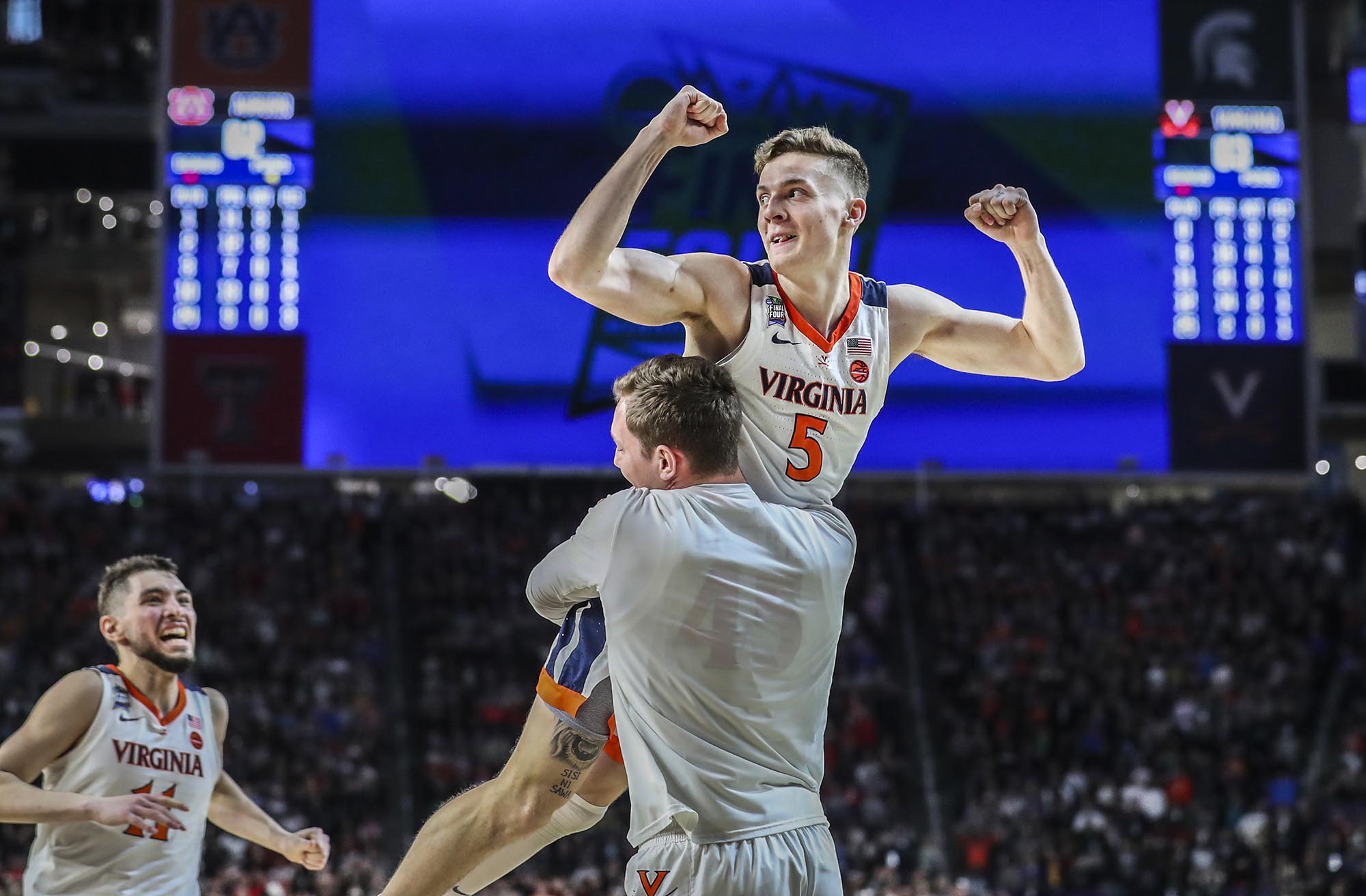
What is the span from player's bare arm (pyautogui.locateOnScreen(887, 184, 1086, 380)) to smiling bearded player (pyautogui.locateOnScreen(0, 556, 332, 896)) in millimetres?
3078

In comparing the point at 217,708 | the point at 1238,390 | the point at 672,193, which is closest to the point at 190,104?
the point at 672,193

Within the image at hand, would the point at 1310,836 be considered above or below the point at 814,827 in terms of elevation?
below

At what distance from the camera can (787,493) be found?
16.3 feet

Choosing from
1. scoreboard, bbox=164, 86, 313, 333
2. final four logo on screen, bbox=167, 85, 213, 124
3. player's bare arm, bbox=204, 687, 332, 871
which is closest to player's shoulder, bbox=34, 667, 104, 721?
player's bare arm, bbox=204, 687, 332, 871

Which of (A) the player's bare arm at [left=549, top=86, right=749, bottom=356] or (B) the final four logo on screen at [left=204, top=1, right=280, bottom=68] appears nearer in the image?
(A) the player's bare arm at [left=549, top=86, right=749, bottom=356]

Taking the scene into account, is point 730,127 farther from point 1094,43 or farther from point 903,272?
point 1094,43

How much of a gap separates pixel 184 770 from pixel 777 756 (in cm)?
353

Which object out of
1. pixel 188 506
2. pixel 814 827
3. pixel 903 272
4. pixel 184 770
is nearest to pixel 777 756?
Result: pixel 814 827

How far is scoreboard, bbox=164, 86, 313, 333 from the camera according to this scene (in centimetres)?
2136

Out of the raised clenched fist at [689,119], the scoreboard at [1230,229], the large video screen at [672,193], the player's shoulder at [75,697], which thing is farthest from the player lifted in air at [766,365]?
the scoreboard at [1230,229]

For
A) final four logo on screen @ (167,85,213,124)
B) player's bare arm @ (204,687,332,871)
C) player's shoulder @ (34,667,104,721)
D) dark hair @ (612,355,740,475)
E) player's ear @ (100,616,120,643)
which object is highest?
final four logo on screen @ (167,85,213,124)

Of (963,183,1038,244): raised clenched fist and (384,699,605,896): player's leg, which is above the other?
(963,183,1038,244): raised clenched fist

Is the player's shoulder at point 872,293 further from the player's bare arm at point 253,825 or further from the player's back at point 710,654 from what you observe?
the player's bare arm at point 253,825

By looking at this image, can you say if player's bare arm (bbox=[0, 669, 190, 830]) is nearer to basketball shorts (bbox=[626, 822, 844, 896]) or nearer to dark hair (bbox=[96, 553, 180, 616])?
dark hair (bbox=[96, 553, 180, 616])
